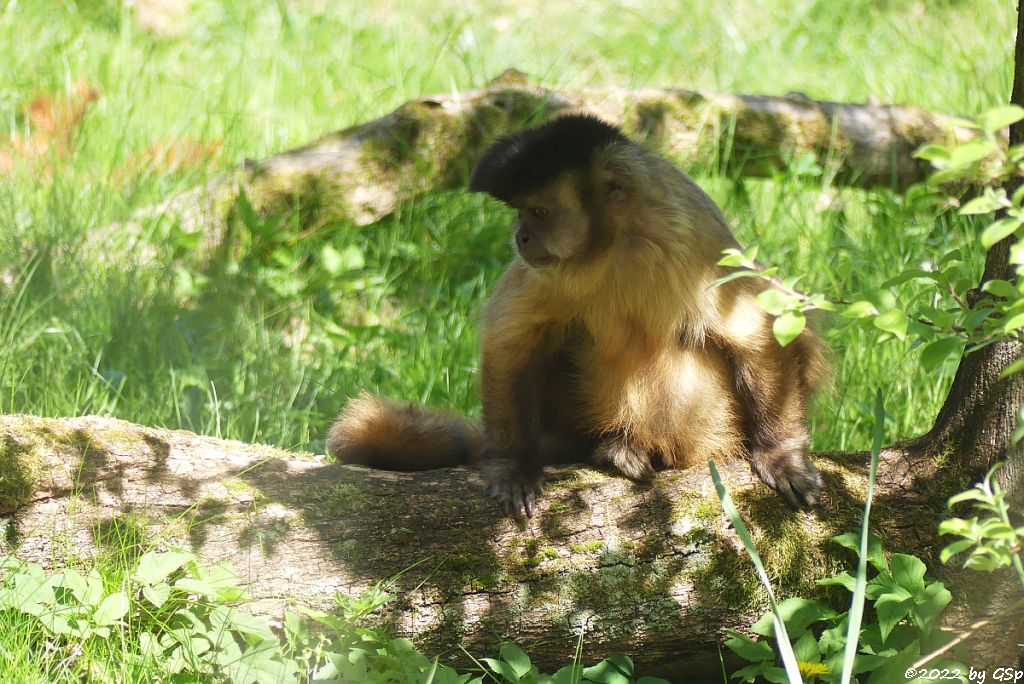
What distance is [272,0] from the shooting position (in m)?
9.50

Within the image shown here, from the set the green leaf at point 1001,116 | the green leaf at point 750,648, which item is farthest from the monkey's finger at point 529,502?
the green leaf at point 1001,116

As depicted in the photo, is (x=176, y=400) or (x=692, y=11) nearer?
(x=176, y=400)

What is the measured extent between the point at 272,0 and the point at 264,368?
5.55 metres

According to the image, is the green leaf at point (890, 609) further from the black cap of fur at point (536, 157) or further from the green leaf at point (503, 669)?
the black cap of fur at point (536, 157)

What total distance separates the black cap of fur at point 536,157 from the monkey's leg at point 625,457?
3.26 ft

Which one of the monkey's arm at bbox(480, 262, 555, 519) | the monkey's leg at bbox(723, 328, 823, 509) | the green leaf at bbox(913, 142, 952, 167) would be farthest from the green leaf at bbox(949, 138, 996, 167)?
the monkey's arm at bbox(480, 262, 555, 519)

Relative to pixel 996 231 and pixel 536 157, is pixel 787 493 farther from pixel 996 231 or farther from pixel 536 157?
pixel 996 231

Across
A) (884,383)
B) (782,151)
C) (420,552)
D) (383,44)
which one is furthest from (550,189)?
(383,44)

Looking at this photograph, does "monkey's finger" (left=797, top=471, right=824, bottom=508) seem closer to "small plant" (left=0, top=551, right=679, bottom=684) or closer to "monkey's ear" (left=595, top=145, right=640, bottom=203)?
"small plant" (left=0, top=551, right=679, bottom=684)

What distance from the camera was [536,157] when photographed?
364 centimetres

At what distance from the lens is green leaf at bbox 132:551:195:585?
9.70 feet

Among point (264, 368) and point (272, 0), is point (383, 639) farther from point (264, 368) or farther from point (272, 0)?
point (272, 0)

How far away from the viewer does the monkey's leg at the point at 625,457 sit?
347cm

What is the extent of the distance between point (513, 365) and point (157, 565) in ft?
5.19
